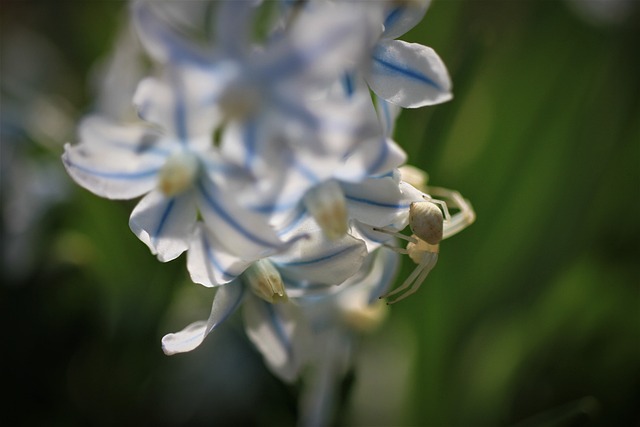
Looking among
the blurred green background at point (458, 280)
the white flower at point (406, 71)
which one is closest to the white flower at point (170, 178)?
the white flower at point (406, 71)

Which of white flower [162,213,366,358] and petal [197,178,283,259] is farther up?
petal [197,178,283,259]

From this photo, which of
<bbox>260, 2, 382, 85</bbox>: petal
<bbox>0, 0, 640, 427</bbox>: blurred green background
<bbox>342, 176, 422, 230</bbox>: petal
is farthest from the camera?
<bbox>0, 0, 640, 427</bbox>: blurred green background

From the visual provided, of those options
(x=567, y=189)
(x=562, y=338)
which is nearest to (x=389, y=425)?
(x=562, y=338)

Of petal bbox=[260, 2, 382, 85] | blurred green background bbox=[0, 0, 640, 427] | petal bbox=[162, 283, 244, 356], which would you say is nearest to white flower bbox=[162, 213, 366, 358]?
petal bbox=[162, 283, 244, 356]

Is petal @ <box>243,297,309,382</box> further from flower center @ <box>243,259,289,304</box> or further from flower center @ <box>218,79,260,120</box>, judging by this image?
flower center @ <box>218,79,260,120</box>

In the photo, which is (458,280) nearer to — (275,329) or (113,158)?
(275,329)

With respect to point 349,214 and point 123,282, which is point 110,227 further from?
point 349,214

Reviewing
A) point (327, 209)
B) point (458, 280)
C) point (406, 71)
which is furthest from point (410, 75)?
point (458, 280)
